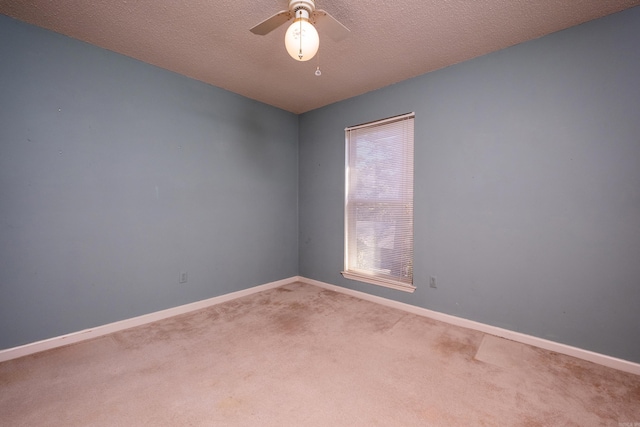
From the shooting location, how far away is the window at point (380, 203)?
3129 millimetres

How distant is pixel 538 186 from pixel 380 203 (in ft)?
5.10

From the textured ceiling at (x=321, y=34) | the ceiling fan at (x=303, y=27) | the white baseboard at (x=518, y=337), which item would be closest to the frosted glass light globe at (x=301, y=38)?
the ceiling fan at (x=303, y=27)

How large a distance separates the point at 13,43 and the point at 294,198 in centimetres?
317

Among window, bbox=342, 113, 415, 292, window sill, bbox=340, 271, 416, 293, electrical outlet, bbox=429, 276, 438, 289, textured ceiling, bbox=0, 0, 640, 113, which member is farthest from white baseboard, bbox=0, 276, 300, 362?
textured ceiling, bbox=0, 0, 640, 113

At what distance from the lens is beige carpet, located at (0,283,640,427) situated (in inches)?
59.4

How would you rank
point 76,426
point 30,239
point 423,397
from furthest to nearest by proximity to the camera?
point 30,239 → point 423,397 → point 76,426

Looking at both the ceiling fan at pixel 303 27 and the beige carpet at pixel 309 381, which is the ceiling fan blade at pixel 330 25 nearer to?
the ceiling fan at pixel 303 27

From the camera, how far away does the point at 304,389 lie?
1733 millimetres

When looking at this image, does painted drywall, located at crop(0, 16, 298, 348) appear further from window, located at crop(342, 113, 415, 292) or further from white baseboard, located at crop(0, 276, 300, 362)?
window, located at crop(342, 113, 415, 292)

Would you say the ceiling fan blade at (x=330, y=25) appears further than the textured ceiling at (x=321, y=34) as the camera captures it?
No

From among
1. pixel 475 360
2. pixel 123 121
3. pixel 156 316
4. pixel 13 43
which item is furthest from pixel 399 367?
pixel 13 43

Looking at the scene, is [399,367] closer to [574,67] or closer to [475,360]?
[475,360]

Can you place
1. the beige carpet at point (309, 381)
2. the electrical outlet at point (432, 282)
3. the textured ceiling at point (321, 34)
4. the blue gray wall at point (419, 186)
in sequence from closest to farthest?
1. the beige carpet at point (309, 381)
2. the textured ceiling at point (321, 34)
3. the blue gray wall at point (419, 186)
4. the electrical outlet at point (432, 282)

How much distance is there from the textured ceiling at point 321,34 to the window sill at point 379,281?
2398 millimetres
